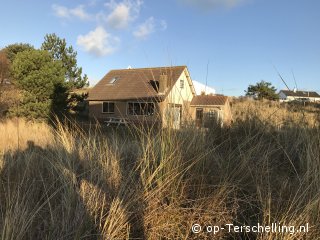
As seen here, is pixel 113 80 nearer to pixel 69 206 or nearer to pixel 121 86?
pixel 121 86

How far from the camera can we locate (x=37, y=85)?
65.7ft

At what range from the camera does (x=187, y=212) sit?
263 centimetres

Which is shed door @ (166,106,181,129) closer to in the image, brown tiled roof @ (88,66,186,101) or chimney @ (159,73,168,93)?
chimney @ (159,73,168,93)

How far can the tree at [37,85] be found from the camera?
19547mm

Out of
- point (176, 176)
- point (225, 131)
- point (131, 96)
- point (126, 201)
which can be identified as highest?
point (131, 96)

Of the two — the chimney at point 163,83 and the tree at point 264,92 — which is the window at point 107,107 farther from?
the chimney at point 163,83

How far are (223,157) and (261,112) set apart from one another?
97.1 inches

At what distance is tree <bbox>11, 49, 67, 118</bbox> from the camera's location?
1955 centimetres

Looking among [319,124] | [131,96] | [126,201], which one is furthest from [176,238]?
[131,96]

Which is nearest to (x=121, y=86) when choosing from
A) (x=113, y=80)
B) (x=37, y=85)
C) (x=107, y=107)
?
(x=113, y=80)

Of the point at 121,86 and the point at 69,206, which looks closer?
the point at 69,206

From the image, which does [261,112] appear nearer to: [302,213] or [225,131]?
[225,131]

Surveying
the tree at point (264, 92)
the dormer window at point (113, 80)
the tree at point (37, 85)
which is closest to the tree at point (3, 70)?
the tree at point (37, 85)

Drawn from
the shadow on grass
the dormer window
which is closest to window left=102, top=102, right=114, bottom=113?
the dormer window
